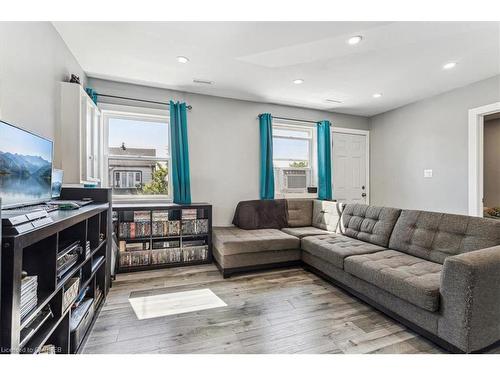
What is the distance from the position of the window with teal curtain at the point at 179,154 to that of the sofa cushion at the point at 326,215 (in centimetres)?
197

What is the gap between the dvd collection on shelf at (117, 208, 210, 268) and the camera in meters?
3.04

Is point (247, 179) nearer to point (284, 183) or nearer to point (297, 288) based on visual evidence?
point (284, 183)

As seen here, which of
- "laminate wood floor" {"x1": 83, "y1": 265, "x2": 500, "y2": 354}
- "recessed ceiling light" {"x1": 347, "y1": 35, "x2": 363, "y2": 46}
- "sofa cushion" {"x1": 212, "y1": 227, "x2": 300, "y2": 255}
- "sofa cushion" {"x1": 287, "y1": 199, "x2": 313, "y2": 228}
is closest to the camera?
"laminate wood floor" {"x1": 83, "y1": 265, "x2": 500, "y2": 354}

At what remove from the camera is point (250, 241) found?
2885 millimetres

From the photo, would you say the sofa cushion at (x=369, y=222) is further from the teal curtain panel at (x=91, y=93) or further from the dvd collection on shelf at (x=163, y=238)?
the teal curtain panel at (x=91, y=93)

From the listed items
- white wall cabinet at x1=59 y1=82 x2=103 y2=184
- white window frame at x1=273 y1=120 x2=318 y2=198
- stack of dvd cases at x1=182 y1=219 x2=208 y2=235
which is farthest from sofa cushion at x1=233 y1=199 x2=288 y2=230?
white wall cabinet at x1=59 y1=82 x2=103 y2=184

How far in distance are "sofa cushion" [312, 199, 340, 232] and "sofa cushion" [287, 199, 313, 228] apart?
80mm

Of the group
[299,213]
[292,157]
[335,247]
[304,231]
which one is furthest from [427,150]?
[335,247]

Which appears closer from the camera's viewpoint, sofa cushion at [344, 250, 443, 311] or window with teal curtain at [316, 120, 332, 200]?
sofa cushion at [344, 250, 443, 311]

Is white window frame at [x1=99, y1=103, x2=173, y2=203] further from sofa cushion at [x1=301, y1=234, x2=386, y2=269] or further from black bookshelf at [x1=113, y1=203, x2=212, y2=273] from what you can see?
sofa cushion at [x1=301, y1=234, x2=386, y2=269]

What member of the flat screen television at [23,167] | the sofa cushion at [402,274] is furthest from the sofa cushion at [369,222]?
the flat screen television at [23,167]

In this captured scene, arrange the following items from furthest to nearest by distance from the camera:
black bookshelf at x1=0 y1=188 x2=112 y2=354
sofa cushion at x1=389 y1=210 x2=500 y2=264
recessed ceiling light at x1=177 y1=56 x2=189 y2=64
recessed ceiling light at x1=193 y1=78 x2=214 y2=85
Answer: recessed ceiling light at x1=193 y1=78 x2=214 y2=85
recessed ceiling light at x1=177 y1=56 x2=189 y2=64
sofa cushion at x1=389 y1=210 x2=500 y2=264
black bookshelf at x1=0 y1=188 x2=112 y2=354

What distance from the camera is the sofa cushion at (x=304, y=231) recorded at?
3.27m

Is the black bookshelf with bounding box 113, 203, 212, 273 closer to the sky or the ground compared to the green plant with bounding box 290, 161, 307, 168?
closer to the ground
